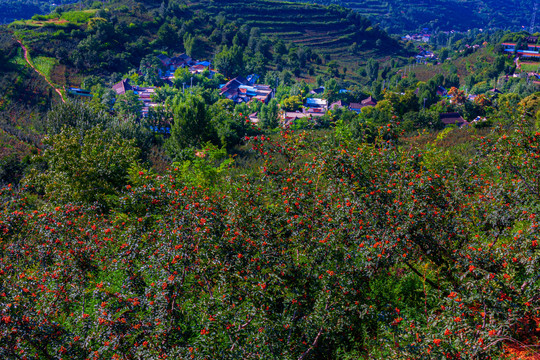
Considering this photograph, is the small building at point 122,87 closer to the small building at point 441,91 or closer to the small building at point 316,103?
the small building at point 316,103

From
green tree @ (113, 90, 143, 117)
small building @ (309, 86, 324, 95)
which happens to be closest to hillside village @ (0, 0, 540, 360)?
green tree @ (113, 90, 143, 117)

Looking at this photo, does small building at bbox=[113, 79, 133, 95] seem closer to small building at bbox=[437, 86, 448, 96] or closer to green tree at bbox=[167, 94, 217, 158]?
green tree at bbox=[167, 94, 217, 158]

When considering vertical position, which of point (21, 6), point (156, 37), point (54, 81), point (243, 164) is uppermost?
point (21, 6)

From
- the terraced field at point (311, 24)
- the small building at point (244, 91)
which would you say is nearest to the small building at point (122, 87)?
the small building at point (244, 91)

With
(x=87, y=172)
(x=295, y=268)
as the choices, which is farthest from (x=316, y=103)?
(x=295, y=268)

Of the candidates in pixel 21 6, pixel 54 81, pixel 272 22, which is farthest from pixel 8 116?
pixel 21 6

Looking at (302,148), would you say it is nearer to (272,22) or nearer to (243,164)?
(243,164)
